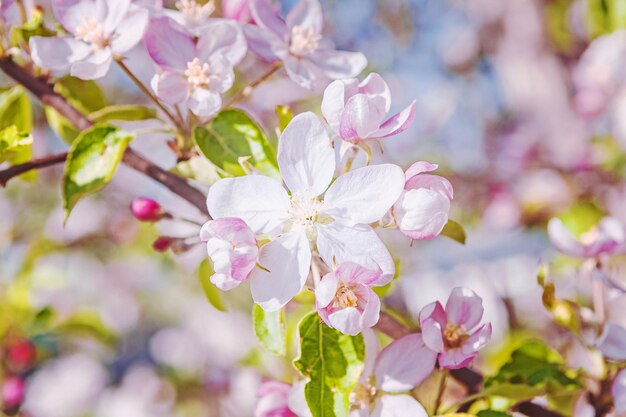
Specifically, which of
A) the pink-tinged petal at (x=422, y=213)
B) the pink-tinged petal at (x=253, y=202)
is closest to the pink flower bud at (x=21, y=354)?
the pink-tinged petal at (x=253, y=202)

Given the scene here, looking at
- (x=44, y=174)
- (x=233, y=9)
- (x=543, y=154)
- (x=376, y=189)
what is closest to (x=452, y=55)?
(x=543, y=154)

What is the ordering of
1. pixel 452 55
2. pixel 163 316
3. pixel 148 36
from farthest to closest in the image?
pixel 452 55
pixel 163 316
pixel 148 36

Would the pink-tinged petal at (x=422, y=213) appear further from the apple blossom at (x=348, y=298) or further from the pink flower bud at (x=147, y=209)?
the pink flower bud at (x=147, y=209)

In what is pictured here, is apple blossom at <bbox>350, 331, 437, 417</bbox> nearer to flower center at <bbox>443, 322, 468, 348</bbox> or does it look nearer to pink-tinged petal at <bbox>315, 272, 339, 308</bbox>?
flower center at <bbox>443, 322, 468, 348</bbox>

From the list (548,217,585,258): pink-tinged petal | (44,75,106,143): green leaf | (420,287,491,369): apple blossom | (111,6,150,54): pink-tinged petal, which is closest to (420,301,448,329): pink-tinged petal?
(420,287,491,369): apple blossom

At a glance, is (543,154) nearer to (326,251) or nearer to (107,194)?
(107,194)

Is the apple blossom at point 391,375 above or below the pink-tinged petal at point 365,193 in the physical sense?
below

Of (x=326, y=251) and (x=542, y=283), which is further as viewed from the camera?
(x=542, y=283)

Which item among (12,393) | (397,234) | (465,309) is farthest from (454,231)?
(397,234)

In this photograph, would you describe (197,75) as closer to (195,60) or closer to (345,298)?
(195,60)
